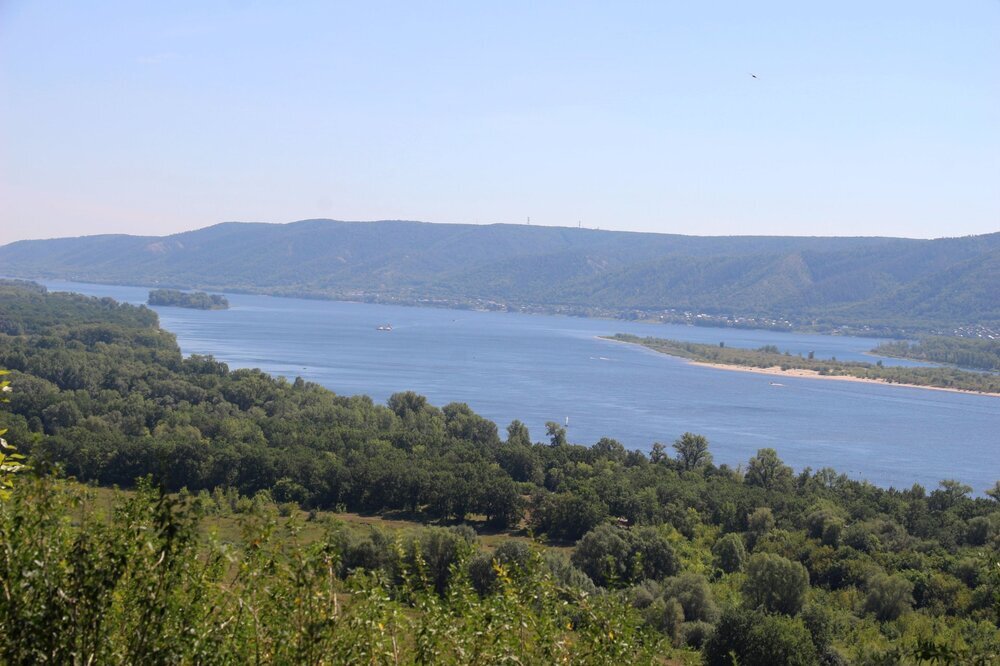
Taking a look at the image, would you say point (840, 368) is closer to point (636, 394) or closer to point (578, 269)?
point (636, 394)

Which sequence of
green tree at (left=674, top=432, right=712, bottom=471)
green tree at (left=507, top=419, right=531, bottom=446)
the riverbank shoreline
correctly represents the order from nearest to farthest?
green tree at (left=674, top=432, right=712, bottom=471) < green tree at (left=507, top=419, right=531, bottom=446) < the riverbank shoreline

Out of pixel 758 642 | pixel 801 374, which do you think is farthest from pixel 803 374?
pixel 758 642

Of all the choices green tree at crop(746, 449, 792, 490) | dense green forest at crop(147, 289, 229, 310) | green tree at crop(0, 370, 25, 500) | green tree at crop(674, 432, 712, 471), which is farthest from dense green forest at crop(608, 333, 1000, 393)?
green tree at crop(0, 370, 25, 500)

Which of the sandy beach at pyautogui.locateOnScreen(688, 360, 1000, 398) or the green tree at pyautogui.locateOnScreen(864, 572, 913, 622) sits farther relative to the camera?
the sandy beach at pyautogui.locateOnScreen(688, 360, 1000, 398)

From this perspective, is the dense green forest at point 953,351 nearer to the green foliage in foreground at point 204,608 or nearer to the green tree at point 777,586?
the green tree at point 777,586

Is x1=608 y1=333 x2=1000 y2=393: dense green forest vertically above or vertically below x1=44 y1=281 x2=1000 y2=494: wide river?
above

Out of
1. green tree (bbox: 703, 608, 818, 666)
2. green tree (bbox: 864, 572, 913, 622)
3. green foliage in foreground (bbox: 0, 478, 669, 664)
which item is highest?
green foliage in foreground (bbox: 0, 478, 669, 664)

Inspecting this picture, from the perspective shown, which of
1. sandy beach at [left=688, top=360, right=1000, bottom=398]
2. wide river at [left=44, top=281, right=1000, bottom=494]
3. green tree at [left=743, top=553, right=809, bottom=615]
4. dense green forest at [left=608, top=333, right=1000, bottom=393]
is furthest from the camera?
dense green forest at [left=608, top=333, right=1000, bottom=393]

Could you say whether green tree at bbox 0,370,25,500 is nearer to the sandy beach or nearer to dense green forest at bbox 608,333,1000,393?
the sandy beach
